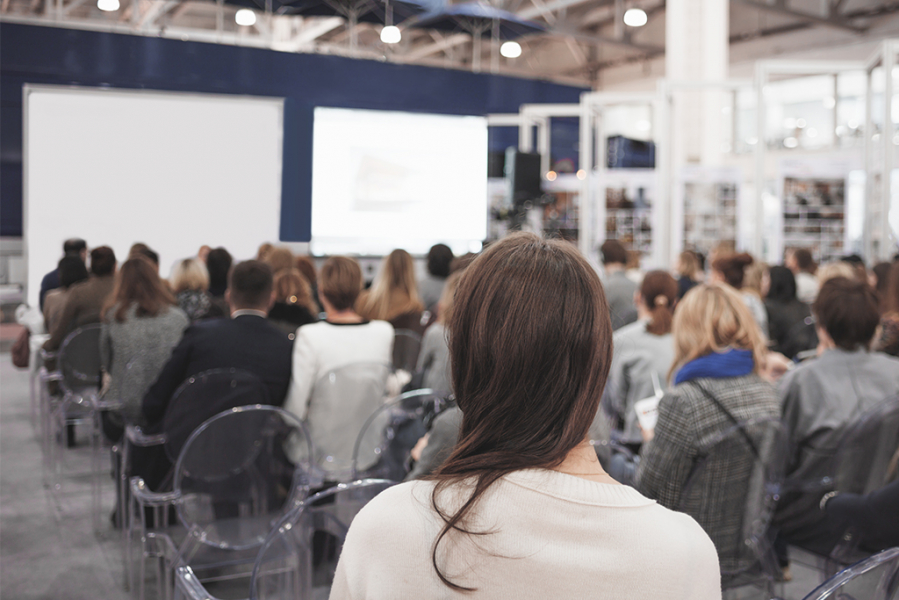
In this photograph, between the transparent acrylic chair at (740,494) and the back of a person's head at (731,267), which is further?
the back of a person's head at (731,267)

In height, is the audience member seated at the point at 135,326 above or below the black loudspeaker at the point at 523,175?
below

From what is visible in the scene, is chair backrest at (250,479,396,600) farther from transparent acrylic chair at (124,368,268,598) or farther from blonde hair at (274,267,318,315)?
blonde hair at (274,267,318,315)

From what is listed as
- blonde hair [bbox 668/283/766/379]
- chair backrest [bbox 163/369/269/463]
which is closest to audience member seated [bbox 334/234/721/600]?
blonde hair [bbox 668/283/766/379]

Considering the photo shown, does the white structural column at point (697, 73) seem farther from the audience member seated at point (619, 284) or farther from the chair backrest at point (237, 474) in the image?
the chair backrest at point (237, 474)

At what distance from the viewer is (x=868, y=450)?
7.64 ft

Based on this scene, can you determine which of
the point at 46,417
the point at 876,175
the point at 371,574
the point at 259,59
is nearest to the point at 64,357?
the point at 46,417

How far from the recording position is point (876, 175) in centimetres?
680

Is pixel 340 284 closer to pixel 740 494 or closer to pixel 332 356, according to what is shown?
pixel 332 356

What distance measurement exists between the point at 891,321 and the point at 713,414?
1714 millimetres

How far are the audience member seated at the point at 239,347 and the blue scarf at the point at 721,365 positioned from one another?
4.96 feet

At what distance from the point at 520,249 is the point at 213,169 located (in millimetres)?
8209

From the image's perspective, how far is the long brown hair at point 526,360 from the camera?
0.87 metres

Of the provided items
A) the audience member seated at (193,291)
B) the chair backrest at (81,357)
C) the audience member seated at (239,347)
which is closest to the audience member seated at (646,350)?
the audience member seated at (239,347)

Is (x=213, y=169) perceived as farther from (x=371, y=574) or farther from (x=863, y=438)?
(x=371, y=574)
